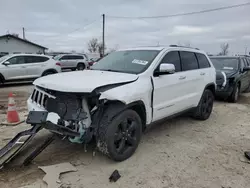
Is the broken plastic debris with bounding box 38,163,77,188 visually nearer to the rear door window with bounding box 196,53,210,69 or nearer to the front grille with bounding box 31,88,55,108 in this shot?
the front grille with bounding box 31,88,55,108

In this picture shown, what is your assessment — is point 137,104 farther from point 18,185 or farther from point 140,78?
point 18,185

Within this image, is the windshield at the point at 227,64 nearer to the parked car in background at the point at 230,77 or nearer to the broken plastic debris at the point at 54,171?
the parked car in background at the point at 230,77

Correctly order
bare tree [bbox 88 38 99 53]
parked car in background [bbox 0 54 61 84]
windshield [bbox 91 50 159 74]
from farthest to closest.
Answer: bare tree [bbox 88 38 99 53] → parked car in background [bbox 0 54 61 84] → windshield [bbox 91 50 159 74]

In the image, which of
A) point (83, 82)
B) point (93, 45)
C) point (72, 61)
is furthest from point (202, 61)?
point (93, 45)

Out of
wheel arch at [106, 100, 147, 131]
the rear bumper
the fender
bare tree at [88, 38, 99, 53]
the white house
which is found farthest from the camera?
bare tree at [88, 38, 99, 53]

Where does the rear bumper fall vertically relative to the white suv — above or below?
below

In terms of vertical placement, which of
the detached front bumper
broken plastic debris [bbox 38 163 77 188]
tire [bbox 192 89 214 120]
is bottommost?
broken plastic debris [bbox 38 163 77 188]

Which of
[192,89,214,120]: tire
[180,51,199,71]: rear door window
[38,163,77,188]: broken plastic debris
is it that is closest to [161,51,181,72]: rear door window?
[180,51,199,71]: rear door window

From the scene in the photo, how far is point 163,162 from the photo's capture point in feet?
11.9

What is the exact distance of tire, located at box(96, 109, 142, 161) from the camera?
327 centimetres

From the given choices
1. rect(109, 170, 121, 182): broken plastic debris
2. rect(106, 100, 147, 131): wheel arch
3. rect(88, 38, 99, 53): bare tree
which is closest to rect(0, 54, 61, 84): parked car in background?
rect(106, 100, 147, 131): wheel arch

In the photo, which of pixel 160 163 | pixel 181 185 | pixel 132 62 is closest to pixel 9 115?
pixel 132 62

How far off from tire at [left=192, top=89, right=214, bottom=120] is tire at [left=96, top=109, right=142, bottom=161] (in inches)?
95.7

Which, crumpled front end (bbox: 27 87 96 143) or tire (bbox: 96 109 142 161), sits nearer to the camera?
crumpled front end (bbox: 27 87 96 143)
